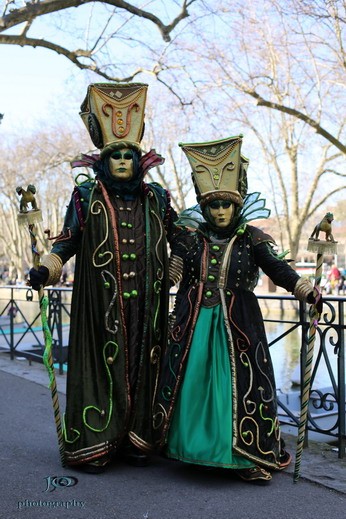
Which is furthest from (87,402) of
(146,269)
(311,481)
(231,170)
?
(231,170)

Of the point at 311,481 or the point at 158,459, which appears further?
the point at 158,459

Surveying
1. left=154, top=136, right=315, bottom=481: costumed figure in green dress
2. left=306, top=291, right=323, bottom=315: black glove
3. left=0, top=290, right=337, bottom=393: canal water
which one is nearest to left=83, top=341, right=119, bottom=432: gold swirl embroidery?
left=154, top=136, right=315, bottom=481: costumed figure in green dress

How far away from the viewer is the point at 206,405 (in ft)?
10.7

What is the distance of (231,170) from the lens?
3426 mm

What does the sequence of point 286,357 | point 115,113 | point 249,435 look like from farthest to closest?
1. point 286,357
2. point 115,113
3. point 249,435

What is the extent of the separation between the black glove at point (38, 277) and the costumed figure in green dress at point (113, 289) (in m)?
0.01

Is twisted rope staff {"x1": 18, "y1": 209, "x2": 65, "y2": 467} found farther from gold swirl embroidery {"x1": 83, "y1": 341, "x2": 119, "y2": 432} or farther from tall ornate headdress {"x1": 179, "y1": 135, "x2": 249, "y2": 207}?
tall ornate headdress {"x1": 179, "y1": 135, "x2": 249, "y2": 207}

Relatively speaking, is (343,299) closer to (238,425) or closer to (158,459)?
(238,425)

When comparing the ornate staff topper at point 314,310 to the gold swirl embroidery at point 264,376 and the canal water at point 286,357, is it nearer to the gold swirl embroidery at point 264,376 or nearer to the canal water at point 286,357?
the gold swirl embroidery at point 264,376

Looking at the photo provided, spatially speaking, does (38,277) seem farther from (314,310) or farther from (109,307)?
(314,310)

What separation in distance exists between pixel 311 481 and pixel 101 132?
233 centimetres

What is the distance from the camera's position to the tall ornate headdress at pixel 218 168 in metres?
3.41

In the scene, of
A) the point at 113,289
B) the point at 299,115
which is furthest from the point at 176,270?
the point at 299,115

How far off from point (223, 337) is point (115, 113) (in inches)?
58.0
